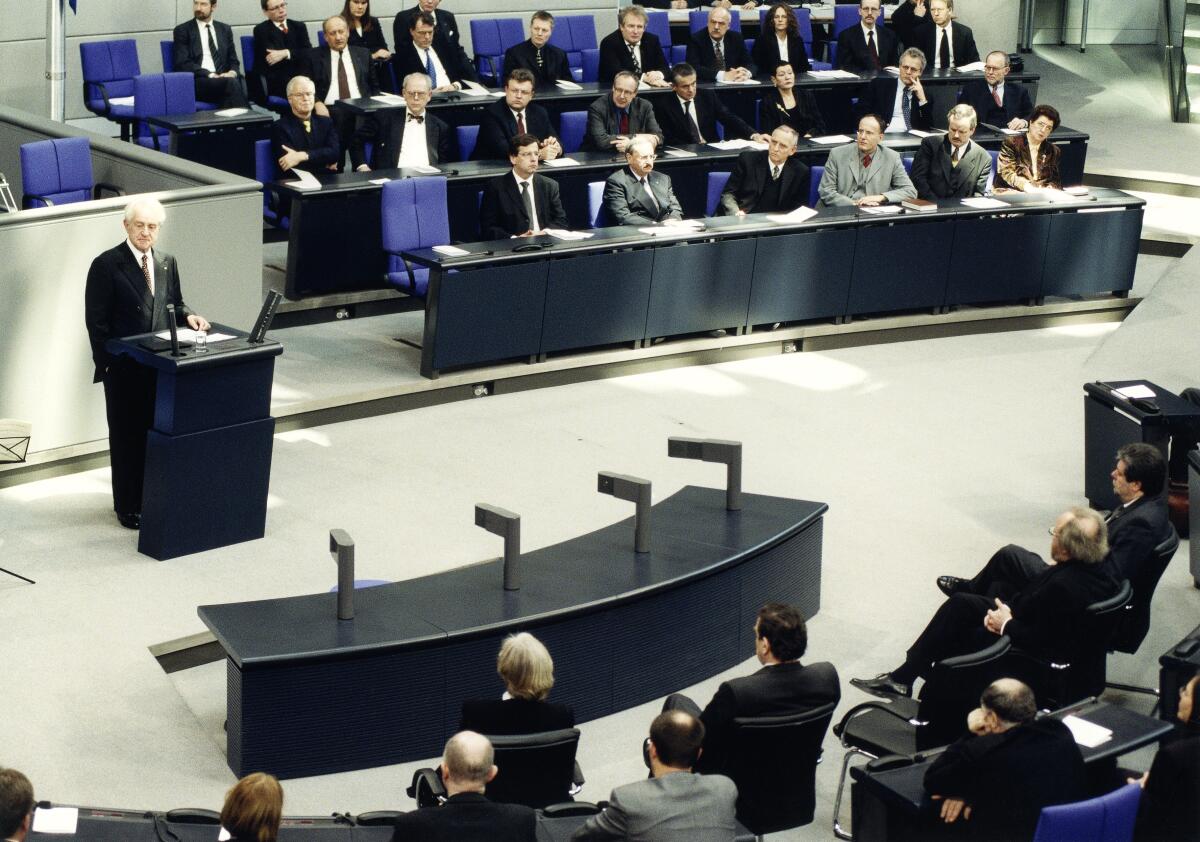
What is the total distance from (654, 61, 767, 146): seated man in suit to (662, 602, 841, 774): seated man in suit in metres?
8.03

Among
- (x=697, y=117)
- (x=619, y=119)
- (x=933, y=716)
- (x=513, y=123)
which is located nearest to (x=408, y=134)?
(x=513, y=123)

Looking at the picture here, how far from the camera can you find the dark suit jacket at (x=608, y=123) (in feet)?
40.9

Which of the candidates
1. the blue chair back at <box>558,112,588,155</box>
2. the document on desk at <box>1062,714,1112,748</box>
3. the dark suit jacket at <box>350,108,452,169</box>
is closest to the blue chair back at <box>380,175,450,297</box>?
the dark suit jacket at <box>350,108,452,169</box>

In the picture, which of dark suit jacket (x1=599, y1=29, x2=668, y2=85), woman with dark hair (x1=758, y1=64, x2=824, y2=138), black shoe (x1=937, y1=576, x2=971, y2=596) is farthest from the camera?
dark suit jacket (x1=599, y1=29, x2=668, y2=85)

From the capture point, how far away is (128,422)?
310 inches

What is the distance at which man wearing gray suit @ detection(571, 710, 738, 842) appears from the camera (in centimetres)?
455

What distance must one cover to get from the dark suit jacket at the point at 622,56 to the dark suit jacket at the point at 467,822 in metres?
10.7

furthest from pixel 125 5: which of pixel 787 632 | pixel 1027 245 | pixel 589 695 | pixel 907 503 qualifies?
pixel 787 632

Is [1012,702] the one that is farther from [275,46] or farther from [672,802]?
[275,46]

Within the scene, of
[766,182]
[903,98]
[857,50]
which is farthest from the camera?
[857,50]

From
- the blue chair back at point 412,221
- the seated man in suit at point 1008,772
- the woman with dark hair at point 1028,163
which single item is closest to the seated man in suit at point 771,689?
the seated man in suit at point 1008,772

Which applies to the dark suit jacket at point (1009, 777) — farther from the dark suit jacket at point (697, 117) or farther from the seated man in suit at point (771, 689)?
the dark suit jacket at point (697, 117)

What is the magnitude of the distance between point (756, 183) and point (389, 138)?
→ 2511 millimetres

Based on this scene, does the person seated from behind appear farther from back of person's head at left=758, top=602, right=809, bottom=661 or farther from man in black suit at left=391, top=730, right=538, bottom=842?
back of person's head at left=758, top=602, right=809, bottom=661
